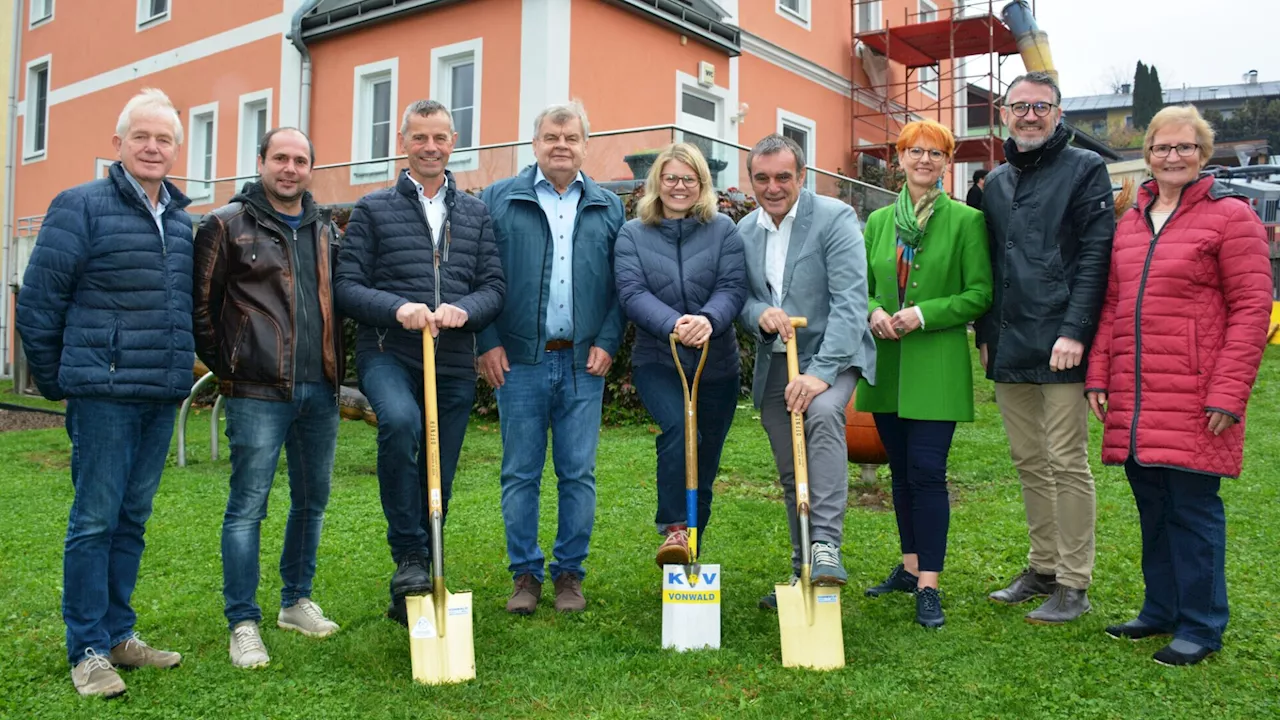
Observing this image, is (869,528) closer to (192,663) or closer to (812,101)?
(192,663)

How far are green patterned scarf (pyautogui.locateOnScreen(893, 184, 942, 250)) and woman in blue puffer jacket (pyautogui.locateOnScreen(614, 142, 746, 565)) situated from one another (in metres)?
0.74

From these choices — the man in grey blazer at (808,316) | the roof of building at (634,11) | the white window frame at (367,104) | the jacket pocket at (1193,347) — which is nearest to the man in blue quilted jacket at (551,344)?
the man in grey blazer at (808,316)

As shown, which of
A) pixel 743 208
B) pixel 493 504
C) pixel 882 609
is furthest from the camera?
pixel 743 208

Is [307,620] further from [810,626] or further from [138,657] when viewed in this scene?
[810,626]

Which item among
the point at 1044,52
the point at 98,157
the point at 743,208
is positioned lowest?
the point at 743,208

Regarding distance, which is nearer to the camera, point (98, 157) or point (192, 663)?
point (192, 663)

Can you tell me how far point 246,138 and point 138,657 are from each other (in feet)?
47.3

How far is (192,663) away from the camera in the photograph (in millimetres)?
3807

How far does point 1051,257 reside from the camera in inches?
168

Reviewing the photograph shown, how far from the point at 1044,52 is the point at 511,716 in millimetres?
18127

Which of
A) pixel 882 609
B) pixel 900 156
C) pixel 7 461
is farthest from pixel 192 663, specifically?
pixel 7 461

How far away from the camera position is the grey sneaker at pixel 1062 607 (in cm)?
425

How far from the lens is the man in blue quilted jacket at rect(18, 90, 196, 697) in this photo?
136 inches

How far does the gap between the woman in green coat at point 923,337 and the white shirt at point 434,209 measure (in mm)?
1894
